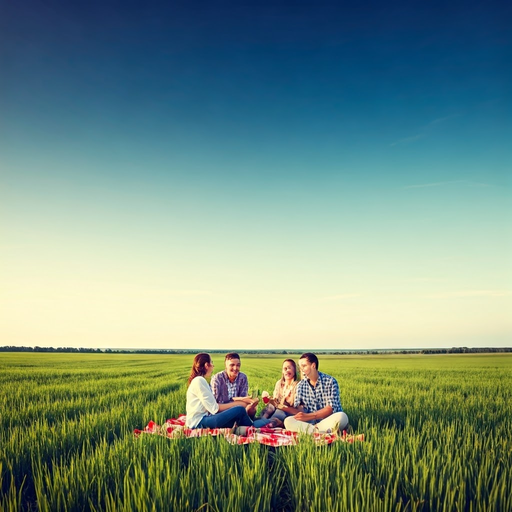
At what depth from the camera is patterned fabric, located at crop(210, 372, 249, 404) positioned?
7055 mm

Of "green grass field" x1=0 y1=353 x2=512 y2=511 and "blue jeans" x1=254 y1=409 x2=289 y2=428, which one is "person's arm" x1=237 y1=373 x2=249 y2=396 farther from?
"green grass field" x1=0 y1=353 x2=512 y2=511

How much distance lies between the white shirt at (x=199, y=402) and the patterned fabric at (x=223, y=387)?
3.51 ft

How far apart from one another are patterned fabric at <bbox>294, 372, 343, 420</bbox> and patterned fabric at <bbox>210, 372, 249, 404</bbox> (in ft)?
4.03

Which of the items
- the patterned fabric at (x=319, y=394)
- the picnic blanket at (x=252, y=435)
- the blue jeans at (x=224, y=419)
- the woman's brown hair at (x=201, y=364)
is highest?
the woman's brown hair at (x=201, y=364)

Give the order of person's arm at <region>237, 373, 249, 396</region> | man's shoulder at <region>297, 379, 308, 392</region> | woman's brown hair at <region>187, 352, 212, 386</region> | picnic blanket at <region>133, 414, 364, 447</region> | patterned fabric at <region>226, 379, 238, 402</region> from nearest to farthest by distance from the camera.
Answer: picnic blanket at <region>133, 414, 364, 447</region> < woman's brown hair at <region>187, 352, 212, 386</region> < man's shoulder at <region>297, 379, 308, 392</region> < patterned fabric at <region>226, 379, 238, 402</region> < person's arm at <region>237, 373, 249, 396</region>

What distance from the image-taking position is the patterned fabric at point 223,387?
705 cm

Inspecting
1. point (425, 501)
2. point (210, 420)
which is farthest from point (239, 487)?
point (210, 420)

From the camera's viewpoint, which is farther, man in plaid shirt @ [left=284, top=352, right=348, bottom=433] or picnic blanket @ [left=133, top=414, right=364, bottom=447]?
man in plaid shirt @ [left=284, top=352, right=348, bottom=433]

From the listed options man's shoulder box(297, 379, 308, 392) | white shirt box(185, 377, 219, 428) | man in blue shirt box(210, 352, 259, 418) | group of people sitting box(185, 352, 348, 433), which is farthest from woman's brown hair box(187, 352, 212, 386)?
man's shoulder box(297, 379, 308, 392)

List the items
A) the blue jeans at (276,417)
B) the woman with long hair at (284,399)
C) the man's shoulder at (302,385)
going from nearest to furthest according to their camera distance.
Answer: the man's shoulder at (302,385), the blue jeans at (276,417), the woman with long hair at (284,399)

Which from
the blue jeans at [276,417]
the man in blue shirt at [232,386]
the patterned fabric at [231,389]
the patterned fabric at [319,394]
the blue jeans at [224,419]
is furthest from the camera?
the patterned fabric at [231,389]

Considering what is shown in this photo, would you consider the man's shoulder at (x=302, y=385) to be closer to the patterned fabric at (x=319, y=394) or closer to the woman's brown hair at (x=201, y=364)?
the patterned fabric at (x=319, y=394)

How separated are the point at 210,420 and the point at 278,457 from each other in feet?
5.11

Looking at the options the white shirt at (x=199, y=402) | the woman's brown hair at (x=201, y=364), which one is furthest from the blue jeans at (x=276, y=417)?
the woman's brown hair at (x=201, y=364)
